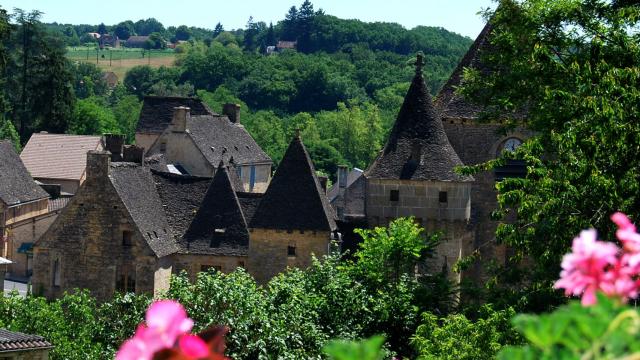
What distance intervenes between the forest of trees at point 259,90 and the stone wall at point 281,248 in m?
50.1

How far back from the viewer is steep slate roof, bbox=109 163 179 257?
4031cm

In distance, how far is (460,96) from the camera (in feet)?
118

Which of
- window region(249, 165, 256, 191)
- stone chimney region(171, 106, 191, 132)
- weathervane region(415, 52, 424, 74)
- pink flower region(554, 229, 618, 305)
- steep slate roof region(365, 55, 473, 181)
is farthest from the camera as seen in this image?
window region(249, 165, 256, 191)

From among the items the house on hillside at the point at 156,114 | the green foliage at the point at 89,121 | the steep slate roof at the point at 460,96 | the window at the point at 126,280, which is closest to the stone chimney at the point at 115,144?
the window at the point at 126,280

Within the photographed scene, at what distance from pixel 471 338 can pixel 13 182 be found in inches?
1846

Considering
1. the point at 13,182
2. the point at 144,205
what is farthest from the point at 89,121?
the point at 144,205

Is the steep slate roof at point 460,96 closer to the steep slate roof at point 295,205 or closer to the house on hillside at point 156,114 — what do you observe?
the steep slate roof at point 295,205

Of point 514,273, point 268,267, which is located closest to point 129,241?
point 268,267

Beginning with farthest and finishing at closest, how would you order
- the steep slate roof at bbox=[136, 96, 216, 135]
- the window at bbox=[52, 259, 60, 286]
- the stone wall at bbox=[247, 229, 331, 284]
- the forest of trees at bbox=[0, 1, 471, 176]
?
1. the forest of trees at bbox=[0, 1, 471, 176]
2. the steep slate roof at bbox=[136, 96, 216, 135]
3. the window at bbox=[52, 259, 60, 286]
4. the stone wall at bbox=[247, 229, 331, 284]

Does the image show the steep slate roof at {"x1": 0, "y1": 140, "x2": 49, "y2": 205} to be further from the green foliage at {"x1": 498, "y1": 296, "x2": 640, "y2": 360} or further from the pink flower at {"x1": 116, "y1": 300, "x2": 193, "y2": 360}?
the green foliage at {"x1": 498, "y1": 296, "x2": 640, "y2": 360}

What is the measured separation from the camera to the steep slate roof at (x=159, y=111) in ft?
238

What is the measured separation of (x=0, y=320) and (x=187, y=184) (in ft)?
48.8

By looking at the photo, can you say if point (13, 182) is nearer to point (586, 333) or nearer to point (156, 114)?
point (156, 114)

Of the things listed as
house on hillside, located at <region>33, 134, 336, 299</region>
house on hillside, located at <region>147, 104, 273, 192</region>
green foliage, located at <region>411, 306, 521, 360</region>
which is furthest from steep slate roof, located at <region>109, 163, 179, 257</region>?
green foliage, located at <region>411, 306, 521, 360</region>
